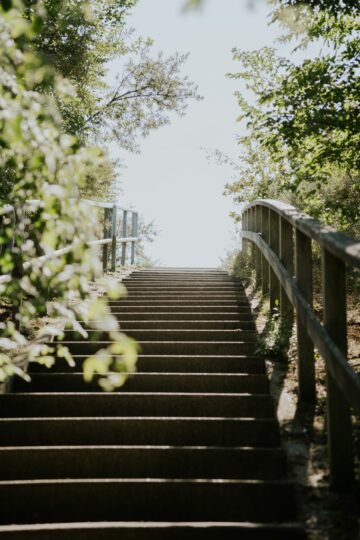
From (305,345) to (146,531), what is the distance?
1.84 m

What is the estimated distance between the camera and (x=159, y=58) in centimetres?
1753

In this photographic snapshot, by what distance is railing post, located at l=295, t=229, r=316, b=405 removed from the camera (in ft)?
13.3

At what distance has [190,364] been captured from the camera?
4.94m

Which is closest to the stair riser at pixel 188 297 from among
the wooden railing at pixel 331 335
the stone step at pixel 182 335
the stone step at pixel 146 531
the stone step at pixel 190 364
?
the stone step at pixel 182 335

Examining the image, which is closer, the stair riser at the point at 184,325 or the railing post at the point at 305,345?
the railing post at the point at 305,345

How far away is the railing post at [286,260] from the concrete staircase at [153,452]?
1.30 ft

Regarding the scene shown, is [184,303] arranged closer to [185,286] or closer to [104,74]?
[185,286]

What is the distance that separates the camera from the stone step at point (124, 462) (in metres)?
3.49

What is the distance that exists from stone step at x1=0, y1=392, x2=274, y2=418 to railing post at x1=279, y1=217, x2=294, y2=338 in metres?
1.16

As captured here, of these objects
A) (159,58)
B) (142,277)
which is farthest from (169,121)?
(142,277)

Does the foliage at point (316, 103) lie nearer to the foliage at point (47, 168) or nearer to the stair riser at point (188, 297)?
the stair riser at point (188, 297)

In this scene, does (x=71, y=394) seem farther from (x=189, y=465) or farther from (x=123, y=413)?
(x=189, y=465)

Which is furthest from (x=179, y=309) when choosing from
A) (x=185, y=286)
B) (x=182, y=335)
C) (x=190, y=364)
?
(x=190, y=364)

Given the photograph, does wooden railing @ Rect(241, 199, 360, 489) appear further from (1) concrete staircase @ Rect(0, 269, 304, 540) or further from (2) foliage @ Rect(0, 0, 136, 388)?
(2) foliage @ Rect(0, 0, 136, 388)
